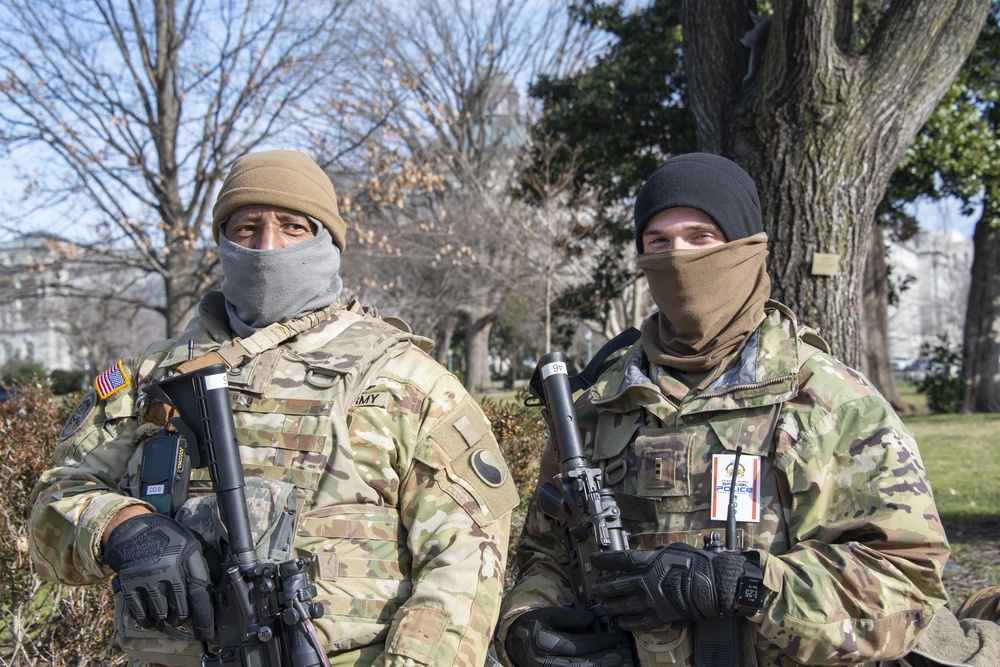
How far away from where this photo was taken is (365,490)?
2.05 meters

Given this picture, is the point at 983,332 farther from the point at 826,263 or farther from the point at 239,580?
the point at 239,580

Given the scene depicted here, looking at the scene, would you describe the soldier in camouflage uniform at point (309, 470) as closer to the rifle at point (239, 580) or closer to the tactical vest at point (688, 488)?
the rifle at point (239, 580)

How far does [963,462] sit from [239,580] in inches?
375

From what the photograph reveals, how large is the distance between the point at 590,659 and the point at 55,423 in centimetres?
402

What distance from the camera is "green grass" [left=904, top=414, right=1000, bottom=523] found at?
280 inches

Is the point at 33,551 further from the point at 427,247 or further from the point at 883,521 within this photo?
the point at 427,247

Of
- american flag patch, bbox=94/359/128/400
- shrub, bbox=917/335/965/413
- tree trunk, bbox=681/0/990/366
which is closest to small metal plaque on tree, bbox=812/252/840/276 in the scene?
tree trunk, bbox=681/0/990/366

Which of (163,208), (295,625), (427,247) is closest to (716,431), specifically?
(295,625)

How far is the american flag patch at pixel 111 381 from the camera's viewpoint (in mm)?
2344

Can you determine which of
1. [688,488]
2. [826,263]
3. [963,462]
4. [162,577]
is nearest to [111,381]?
[162,577]

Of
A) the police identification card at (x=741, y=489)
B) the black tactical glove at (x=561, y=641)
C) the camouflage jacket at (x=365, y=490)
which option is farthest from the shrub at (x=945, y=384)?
the camouflage jacket at (x=365, y=490)

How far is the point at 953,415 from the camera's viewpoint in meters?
15.3

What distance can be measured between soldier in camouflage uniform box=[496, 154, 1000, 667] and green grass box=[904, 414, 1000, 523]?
17.7 feet

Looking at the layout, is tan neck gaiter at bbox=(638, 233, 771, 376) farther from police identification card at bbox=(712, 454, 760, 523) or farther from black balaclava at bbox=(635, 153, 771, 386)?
police identification card at bbox=(712, 454, 760, 523)
